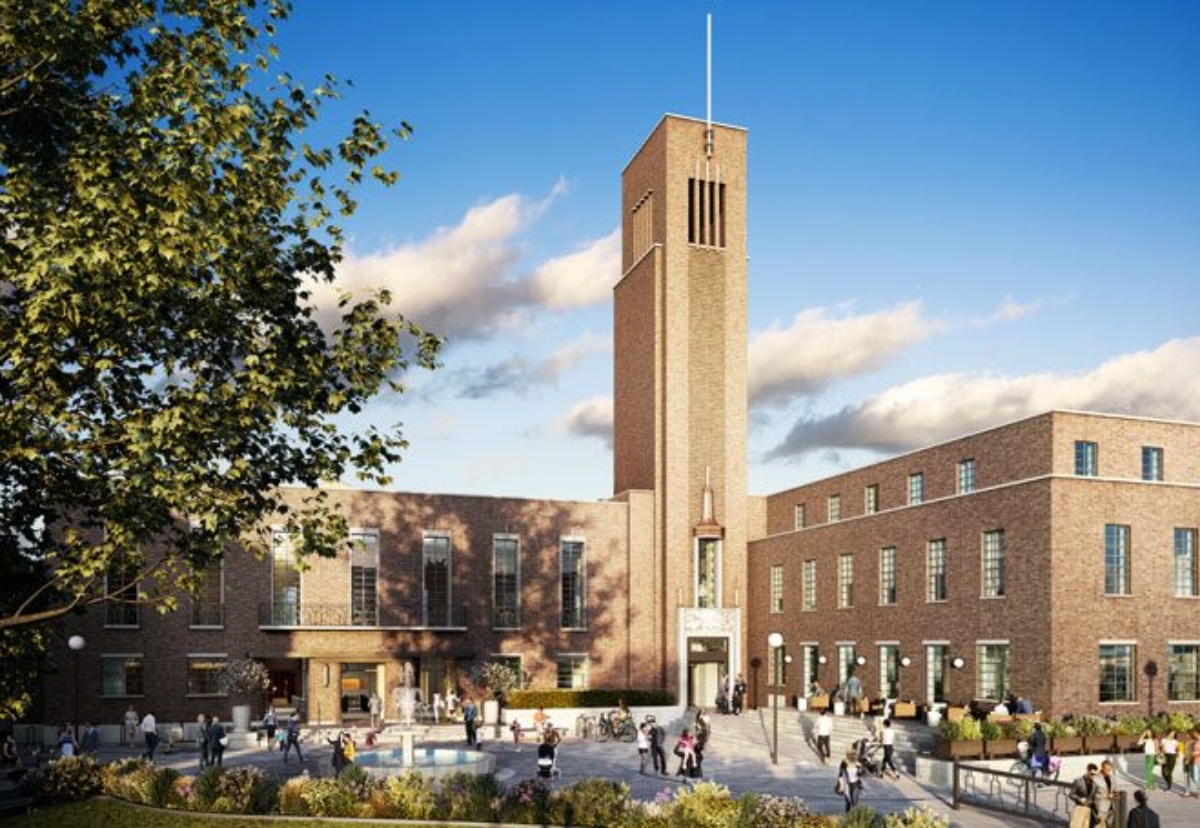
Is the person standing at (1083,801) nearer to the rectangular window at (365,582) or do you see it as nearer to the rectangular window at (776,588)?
the rectangular window at (776,588)

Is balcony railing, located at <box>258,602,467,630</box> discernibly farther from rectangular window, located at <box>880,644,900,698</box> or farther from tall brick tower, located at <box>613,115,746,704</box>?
rectangular window, located at <box>880,644,900,698</box>

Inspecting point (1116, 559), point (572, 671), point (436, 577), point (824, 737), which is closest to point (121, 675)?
point (436, 577)

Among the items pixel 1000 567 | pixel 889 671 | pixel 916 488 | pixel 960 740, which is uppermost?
pixel 916 488

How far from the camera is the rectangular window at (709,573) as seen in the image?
5572 cm

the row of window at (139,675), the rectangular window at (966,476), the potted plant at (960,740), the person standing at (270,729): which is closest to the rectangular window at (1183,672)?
the potted plant at (960,740)

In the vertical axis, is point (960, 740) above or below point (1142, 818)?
below

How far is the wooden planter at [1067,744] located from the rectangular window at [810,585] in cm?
1985

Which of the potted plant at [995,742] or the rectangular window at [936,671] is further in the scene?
the rectangular window at [936,671]

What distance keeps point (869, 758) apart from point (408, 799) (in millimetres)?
15282

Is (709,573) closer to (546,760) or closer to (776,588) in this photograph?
(776,588)

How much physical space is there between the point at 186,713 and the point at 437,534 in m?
12.7

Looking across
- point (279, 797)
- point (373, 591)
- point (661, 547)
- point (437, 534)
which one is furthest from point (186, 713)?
point (279, 797)

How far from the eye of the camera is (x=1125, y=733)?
33.8 metres

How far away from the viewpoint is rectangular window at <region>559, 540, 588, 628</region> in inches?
2167
